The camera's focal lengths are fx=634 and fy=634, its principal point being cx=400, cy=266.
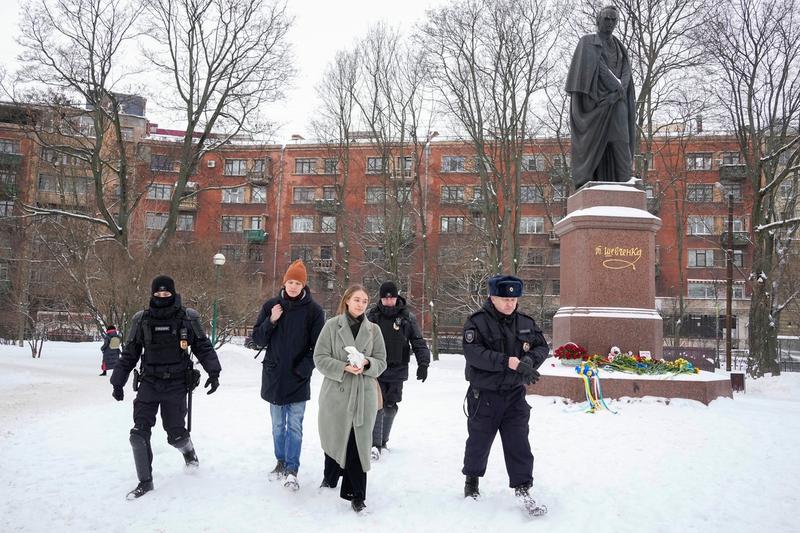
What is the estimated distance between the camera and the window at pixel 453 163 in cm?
4451

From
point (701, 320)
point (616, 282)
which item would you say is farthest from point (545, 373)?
point (701, 320)

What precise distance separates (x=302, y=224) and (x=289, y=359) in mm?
44445

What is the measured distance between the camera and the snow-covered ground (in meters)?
4.49

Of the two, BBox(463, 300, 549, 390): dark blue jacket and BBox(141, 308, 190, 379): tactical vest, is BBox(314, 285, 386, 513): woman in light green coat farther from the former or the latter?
BBox(141, 308, 190, 379): tactical vest

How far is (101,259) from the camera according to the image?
79.4 ft

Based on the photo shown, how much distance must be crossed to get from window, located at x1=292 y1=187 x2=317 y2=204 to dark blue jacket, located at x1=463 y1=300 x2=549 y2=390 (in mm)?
45254

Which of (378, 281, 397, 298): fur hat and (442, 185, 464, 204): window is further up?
(442, 185, 464, 204): window

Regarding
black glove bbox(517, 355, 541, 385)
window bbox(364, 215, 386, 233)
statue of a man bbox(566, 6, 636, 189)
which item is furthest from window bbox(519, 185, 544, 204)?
black glove bbox(517, 355, 541, 385)

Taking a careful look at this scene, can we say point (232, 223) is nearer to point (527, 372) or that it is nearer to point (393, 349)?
point (393, 349)

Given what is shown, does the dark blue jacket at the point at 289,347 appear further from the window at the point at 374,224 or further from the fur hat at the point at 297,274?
the window at the point at 374,224

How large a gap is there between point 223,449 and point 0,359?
19.5 metres

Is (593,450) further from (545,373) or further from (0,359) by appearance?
(0,359)

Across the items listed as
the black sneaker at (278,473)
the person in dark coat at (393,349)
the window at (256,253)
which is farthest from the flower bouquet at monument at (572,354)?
the window at (256,253)

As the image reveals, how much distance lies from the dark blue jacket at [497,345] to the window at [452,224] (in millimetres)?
38322
